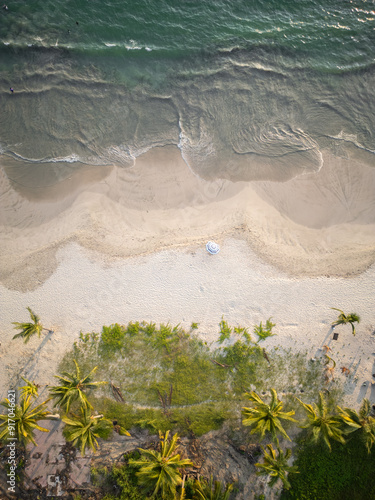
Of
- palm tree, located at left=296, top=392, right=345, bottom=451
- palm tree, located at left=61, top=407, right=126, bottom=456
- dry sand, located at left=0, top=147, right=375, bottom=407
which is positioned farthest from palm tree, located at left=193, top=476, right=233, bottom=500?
dry sand, located at left=0, top=147, right=375, bottom=407

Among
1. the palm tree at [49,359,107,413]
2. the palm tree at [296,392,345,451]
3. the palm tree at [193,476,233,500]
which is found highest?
the palm tree at [296,392,345,451]

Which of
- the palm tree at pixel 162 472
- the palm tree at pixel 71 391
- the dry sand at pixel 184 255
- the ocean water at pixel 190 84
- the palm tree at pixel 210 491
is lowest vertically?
the palm tree at pixel 210 491

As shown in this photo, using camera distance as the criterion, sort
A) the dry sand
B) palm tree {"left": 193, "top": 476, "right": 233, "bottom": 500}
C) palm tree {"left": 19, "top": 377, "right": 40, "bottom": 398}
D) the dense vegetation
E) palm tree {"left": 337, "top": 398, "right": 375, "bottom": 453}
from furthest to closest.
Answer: the dry sand → palm tree {"left": 19, "top": 377, "right": 40, "bottom": 398} → the dense vegetation → palm tree {"left": 337, "top": 398, "right": 375, "bottom": 453} → palm tree {"left": 193, "top": 476, "right": 233, "bottom": 500}

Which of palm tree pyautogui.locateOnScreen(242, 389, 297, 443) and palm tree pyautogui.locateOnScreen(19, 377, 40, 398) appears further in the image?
A: palm tree pyautogui.locateOnScreen(19, 377, 40, 398)

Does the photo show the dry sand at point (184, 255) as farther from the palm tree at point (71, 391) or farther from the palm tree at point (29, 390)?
the palm tree at point (71, 391)

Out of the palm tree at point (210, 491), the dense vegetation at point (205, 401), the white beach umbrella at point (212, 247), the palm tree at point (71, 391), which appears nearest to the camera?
the palm tree at point (210, 491)

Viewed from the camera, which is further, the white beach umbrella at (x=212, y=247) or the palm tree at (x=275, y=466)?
the white beach umbrella at (x=212, y=247)

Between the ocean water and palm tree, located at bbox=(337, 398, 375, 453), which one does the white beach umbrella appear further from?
palm tree, located at bbox=(337, 398, 375, 453)

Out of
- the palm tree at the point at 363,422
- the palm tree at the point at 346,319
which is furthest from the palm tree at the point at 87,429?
the palm tree at the point at 346,319
